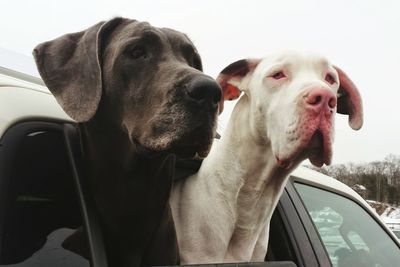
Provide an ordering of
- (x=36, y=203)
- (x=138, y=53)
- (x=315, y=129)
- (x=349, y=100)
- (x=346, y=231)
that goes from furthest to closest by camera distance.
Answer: (x=346, y=231) < (x=349, y=100) < (x=315, y=129) < (x=138, y=53) < (x=36, y=203)

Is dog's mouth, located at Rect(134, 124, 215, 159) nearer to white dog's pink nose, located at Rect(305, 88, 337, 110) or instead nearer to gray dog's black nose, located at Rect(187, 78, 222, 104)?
gray dog's black nose, located at Rect(187, 78, 222, 104)

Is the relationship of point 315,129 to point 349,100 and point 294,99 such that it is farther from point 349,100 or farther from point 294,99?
point 349,100

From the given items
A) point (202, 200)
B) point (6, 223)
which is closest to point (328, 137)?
point (202, 200)

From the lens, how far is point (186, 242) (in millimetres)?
2943

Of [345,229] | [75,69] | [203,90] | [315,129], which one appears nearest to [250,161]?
[315,129]

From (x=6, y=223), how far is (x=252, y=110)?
66.3 inches

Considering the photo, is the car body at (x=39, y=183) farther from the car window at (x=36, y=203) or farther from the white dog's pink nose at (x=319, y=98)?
the white dog's pink nose at (x=319, y=98)

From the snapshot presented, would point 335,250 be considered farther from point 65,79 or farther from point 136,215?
point 65,79

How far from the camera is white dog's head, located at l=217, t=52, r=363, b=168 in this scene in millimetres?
2576

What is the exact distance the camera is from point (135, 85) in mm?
2379

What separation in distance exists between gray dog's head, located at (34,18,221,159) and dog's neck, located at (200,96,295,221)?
691 mm

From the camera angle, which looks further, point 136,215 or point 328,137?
point 328,137

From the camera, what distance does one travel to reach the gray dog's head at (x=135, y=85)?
2.19 meters

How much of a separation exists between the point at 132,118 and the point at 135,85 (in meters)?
0.16
